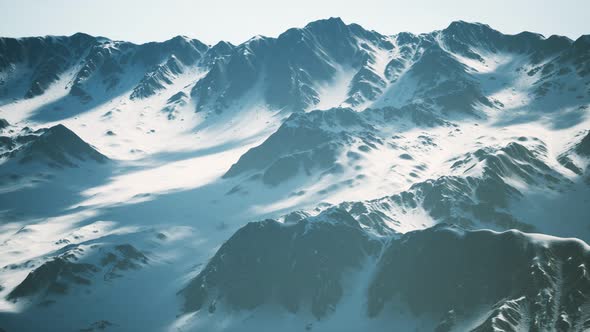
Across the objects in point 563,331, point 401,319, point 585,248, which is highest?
point 585,248

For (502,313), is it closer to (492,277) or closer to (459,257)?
(492,277)

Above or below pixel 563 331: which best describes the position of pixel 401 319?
below

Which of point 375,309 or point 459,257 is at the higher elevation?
point 459,257

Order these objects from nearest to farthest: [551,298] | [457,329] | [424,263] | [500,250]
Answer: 1. [551,298]
2. [457,329]
3. [500,250]
4. [424,263]

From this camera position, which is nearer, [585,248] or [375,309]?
[585,248]

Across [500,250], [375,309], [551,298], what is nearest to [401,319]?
[375,309]

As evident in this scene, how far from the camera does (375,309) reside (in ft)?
651

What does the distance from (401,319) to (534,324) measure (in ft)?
164

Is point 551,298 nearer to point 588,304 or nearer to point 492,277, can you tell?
point 588,304

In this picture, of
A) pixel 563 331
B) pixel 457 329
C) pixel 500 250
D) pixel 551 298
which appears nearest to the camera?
pixel 563 331

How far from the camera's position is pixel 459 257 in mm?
190625

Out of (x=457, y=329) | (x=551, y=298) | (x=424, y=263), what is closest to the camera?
(x=551, y=298)

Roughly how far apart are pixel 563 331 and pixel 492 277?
34074mm

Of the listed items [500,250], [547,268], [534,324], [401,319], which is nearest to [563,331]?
[534,324]
